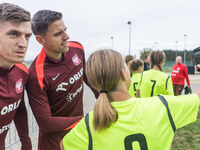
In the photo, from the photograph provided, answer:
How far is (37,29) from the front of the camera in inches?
73.5

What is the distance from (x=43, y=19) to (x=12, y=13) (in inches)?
16.6

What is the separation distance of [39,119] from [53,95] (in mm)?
297

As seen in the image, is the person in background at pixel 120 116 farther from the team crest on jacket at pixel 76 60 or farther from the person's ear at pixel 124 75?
the team crest on jacket at pixel 76 60

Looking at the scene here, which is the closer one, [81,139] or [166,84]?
[81,139]

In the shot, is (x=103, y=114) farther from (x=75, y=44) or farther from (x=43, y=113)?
(x=75, y=44)

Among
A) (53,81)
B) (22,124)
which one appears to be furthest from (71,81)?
(22,124)

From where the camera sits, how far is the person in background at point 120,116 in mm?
1235

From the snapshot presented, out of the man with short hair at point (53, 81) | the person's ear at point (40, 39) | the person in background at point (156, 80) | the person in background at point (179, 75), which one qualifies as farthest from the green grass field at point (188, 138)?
the person's ear at point (40, 39)

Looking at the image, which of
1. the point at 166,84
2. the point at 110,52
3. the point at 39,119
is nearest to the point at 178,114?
the point at 110,52

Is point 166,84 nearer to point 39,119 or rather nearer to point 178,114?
point 178,114

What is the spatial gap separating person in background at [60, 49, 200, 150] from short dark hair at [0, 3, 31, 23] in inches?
24.9

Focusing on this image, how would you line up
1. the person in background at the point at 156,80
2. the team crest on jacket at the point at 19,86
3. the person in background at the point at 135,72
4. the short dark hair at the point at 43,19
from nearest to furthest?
→ the team crest on jacket at the point at 19,86, the short dark hair at the point at 43,19, the person in background at the point at 156,80, the person in background at the point at 135,72

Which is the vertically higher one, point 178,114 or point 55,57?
point 55,57

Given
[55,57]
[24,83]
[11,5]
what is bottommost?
[24,83]
